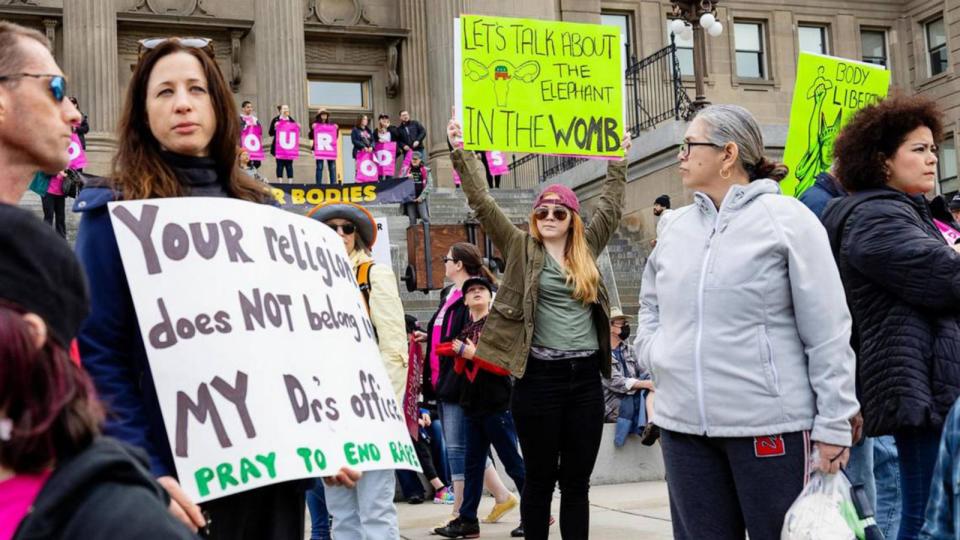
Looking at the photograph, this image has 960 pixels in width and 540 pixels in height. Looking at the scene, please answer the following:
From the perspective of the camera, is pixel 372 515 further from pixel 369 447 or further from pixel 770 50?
pixel 770 50

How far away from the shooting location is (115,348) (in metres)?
2.89

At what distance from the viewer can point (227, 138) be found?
10.5 feet

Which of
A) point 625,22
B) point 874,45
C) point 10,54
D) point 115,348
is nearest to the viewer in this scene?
point 10,54

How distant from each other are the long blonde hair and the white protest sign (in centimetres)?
281

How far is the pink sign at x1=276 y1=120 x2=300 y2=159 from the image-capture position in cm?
2472

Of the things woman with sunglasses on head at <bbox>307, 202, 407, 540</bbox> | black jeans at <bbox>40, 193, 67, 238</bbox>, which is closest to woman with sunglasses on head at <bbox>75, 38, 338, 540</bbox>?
woman with sunglasses on head at <bbox>307, 202, 407, 540</bbox>

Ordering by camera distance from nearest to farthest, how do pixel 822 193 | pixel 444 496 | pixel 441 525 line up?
1. pixel 822 193
2. pixel 441 525
3. pixel 444 496

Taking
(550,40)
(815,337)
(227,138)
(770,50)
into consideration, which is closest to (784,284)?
(815,337)

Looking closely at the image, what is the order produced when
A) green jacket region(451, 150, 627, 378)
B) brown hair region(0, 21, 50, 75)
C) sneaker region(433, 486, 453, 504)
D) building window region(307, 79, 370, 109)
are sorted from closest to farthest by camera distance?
1. brown hair region(0, 21, 50, 75)
2. green jacket region(451, 150, 627, 378)
3. sneaker region(433, 486, 453, 504)
4. building window region(307, 79, 370, 109)

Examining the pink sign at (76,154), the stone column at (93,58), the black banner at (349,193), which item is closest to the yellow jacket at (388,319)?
the black banner at (349,193)

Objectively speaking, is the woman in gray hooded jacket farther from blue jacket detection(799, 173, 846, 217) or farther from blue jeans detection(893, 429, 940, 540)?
blue jacket detection(799, 173, 846, 217)

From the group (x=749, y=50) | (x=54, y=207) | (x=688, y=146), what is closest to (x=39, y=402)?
(x=688, y=146)

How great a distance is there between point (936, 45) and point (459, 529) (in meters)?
35.4

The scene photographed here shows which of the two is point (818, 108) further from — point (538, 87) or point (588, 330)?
point (588, 330)
